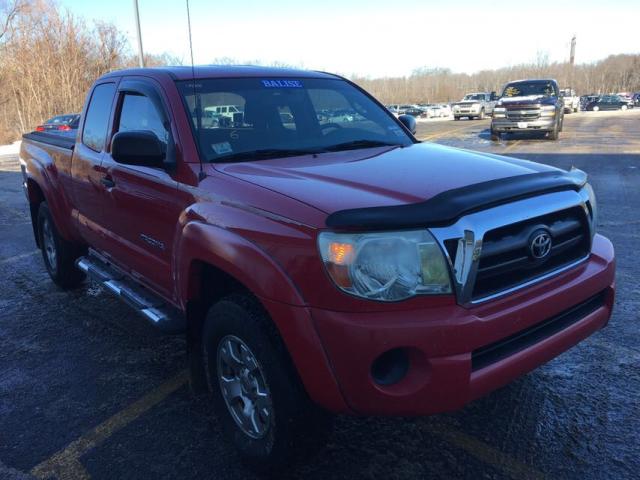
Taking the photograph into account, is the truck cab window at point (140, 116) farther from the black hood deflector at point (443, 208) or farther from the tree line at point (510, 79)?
the tree line at point (510, 79)

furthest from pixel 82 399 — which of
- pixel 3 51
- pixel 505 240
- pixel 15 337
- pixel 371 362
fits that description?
pixel 3 51

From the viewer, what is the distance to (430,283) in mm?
2035

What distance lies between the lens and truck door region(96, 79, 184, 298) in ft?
10.0

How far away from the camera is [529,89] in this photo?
19609mm

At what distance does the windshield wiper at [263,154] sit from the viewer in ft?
9.66

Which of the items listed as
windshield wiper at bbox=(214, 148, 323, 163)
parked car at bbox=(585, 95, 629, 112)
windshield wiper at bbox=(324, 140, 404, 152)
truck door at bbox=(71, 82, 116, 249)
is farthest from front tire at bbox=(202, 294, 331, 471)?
parked car at bbox=(585, 95, 629, 112)

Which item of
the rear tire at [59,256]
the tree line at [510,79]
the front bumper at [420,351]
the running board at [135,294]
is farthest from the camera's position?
the tree line at [510,79]

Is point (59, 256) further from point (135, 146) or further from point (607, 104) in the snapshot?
point (607, 104)

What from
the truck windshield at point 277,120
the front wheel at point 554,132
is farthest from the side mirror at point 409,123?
the front wheel at point 554,132

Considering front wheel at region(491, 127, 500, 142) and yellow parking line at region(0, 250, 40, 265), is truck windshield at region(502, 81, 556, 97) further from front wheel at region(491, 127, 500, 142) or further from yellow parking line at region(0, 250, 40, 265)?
yellow parking line at region(0, 250, 40, 265)

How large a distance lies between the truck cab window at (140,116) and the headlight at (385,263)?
5.24 ft

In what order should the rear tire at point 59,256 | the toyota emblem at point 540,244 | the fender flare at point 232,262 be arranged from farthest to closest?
the rear tire at point 59,256
the toyota emblem at point 540,244
the fender flare at point 232,262

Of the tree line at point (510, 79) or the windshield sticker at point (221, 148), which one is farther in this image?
the tree line at point (510, 79)

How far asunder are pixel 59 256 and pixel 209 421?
2921 mm
